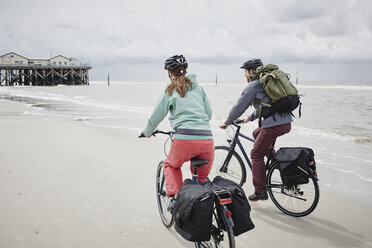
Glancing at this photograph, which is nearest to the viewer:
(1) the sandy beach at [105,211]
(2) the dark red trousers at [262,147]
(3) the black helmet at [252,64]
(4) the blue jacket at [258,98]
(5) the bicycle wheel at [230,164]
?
(1) the sandy beach at [105,211]

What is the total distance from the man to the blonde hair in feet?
3.54

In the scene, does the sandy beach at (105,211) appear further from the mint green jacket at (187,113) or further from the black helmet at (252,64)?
the black helmet at (252,64)

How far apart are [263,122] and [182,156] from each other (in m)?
1.46

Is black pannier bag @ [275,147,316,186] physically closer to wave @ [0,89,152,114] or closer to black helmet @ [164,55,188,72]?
black helmet @ [164,55,188,72]

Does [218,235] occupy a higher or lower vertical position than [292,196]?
higher

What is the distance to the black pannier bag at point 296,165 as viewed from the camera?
3242 millimetres

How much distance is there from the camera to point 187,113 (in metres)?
2.50

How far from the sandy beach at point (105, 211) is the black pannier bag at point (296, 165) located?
27.0 inches

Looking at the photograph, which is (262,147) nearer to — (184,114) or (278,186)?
(278,186)

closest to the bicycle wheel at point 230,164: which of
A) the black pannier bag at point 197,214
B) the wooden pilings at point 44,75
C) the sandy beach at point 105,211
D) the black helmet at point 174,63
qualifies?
the sandy beach at point 105,211

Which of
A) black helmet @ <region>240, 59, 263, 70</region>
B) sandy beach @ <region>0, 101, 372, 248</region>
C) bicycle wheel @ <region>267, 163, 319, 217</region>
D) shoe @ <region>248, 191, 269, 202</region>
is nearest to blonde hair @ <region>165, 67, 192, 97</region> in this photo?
black helmet @ <region>240, 59, 263, 70</region>

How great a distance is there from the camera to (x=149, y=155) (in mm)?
6441

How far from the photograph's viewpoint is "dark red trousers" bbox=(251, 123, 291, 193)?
11.3 feet

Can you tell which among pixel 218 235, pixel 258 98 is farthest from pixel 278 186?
pixel 218 235
